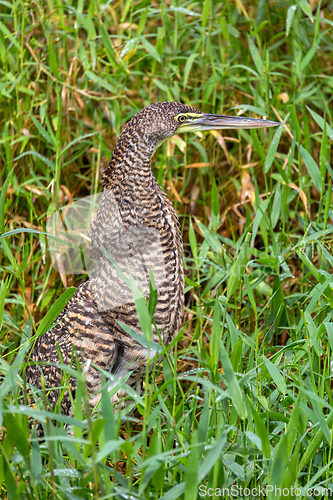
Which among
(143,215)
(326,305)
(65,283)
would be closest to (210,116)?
(143,215)

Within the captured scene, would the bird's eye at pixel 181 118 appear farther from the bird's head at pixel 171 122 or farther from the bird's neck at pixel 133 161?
the bird's neck at pixel 133 161

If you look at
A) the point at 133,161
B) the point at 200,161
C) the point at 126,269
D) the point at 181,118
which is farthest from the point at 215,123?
the point at 200,161

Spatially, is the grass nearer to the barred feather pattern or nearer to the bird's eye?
the barred feather pattern

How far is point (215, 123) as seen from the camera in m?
2.54

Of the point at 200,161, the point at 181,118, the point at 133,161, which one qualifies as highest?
the point at 181,118

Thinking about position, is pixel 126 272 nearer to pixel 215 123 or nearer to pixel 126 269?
pixel 126 269

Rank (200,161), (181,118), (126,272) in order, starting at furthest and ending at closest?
(200,161) → (181,118) → (126,272)

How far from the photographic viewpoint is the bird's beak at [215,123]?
2494mm

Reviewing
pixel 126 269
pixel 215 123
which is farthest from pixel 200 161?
pixel 126 269

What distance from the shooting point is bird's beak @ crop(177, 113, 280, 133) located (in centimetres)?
249

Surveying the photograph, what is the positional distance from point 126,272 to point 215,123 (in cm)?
76

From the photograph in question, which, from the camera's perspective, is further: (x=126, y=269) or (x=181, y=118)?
(x=181, y=118)

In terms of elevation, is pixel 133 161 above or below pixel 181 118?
below

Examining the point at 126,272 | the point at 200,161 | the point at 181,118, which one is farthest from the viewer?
the point at 200,161
